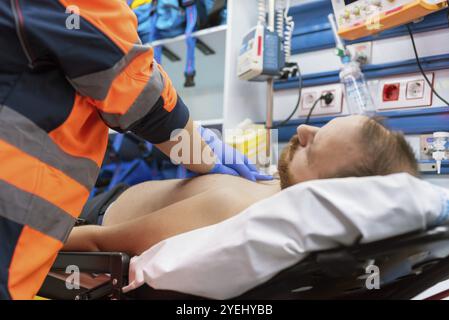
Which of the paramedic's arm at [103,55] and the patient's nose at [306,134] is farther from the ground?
the paramedic's arm at [103,55]

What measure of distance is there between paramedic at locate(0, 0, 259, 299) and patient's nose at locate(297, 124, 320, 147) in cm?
39

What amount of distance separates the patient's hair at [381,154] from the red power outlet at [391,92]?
94 centimetres

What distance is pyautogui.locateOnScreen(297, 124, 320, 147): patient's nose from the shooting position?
3.10 feet

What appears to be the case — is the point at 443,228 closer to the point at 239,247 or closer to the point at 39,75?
the point at 239,247

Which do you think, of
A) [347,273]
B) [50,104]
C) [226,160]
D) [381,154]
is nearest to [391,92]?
[226,160]

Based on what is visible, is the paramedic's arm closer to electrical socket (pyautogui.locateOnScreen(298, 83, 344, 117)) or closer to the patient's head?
the patient's head

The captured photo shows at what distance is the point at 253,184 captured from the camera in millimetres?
1169

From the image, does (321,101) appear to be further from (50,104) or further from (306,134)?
(50,104)

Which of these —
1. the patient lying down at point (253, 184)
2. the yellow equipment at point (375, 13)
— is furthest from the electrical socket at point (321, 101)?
the patient lying down at point (253, 184)

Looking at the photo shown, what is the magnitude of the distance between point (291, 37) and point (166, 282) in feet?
5.65

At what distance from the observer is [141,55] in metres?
0.74

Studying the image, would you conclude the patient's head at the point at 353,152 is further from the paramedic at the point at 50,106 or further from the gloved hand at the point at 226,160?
the paramedic at the point at 50,106

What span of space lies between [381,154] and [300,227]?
0.33 metres

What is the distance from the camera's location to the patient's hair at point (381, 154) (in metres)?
0.80
